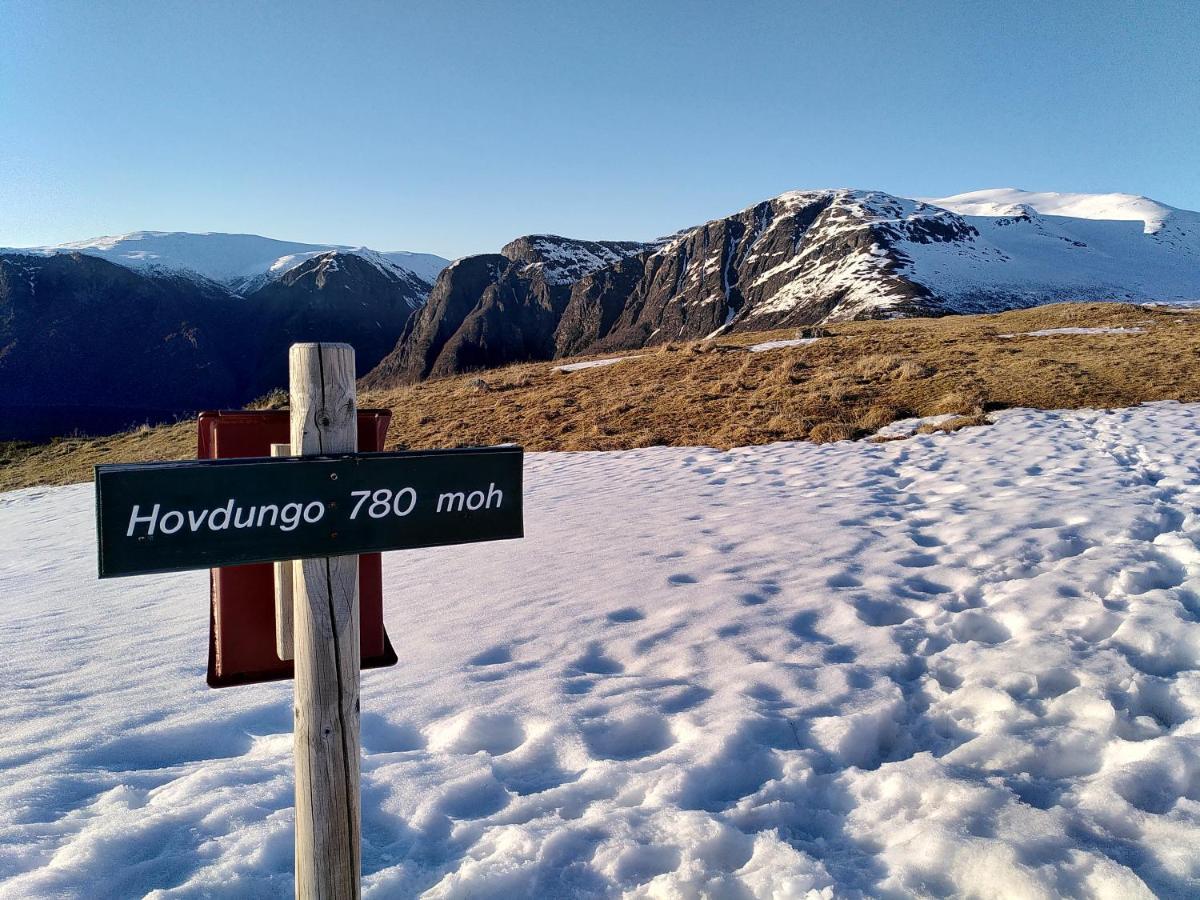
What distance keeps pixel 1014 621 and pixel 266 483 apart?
4565mm

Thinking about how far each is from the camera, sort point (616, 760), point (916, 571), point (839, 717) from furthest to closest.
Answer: point (916, 571)
point (839, 717)
point (616, 760)

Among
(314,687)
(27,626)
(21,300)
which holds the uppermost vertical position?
(21,300)

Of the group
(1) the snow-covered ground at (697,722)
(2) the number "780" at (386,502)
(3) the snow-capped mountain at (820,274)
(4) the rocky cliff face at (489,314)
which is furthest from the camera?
(4) the rocky cliff face at (489,314)

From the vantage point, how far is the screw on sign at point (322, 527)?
1.67m

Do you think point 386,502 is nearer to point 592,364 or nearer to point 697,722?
point 697,722

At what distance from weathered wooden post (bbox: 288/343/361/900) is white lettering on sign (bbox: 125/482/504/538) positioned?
0.51 ft

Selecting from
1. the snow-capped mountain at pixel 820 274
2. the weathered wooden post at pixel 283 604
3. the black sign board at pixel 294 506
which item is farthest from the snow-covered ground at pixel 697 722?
the snow-capped mountain at pixel 820 274

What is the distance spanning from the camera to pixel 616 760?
3.24 m

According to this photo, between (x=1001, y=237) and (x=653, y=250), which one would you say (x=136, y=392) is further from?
(x=1001, y=237)

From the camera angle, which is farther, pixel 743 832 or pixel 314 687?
pixel 743 832

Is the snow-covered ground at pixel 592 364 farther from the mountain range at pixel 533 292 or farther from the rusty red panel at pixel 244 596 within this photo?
the mountain range at pixel 533 292

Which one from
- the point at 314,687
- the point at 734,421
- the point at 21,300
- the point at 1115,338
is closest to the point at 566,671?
the point at 314,687

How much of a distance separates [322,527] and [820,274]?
99565 millimetres

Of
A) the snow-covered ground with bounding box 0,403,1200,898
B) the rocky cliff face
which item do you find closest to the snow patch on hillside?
the rocky cliff face
